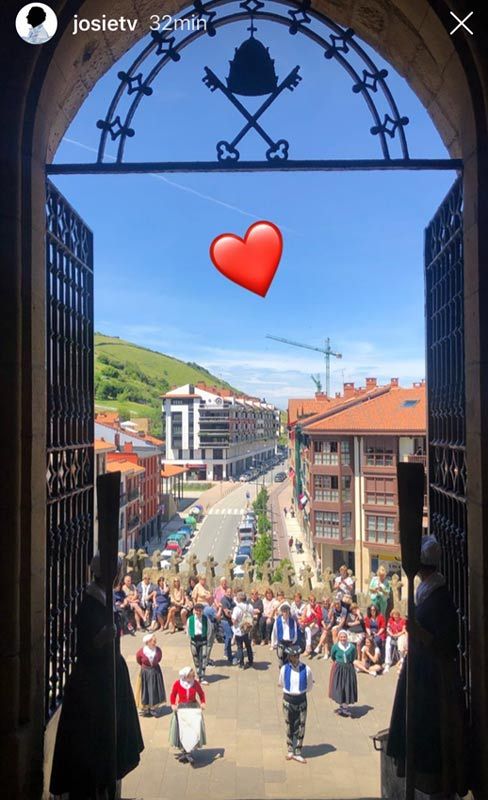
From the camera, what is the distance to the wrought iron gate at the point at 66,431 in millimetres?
3701

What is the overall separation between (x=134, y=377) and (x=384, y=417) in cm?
13379

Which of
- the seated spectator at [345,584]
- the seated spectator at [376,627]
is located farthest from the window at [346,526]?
the seated spectator at [376,627]

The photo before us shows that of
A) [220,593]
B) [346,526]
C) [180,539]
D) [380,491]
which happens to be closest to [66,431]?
[220,593]

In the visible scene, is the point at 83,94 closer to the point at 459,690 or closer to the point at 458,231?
the point at 458,231

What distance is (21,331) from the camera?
3.21 meters

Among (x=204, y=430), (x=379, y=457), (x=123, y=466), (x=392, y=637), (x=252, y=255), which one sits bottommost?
(x=392, y=637)

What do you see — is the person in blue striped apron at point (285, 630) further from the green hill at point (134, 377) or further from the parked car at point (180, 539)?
the green hill at point (134, 377)

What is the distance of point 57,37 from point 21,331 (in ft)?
5.87

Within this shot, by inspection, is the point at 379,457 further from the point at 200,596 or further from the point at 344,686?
the point at 344,686

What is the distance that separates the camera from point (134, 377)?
157 metres

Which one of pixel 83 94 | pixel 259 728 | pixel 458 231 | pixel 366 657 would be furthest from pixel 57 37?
pixel 366 657

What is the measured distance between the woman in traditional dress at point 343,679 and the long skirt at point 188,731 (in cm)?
213

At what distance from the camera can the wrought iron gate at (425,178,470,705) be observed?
3.64 m

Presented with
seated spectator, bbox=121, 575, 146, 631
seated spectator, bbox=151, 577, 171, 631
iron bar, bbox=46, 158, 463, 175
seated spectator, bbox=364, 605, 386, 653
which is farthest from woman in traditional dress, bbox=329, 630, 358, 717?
iron bar, bbox=46, 158, 463, 175
